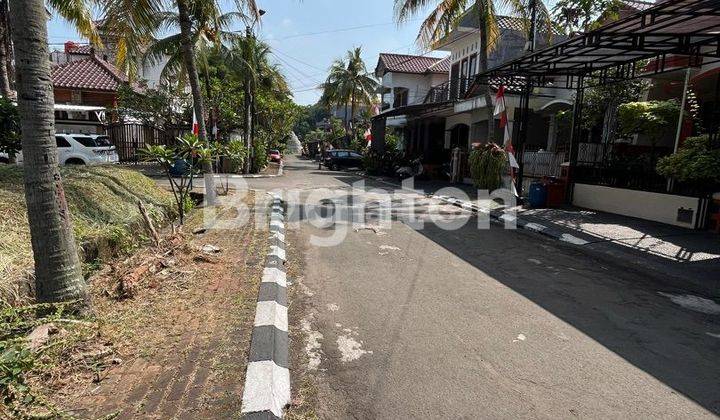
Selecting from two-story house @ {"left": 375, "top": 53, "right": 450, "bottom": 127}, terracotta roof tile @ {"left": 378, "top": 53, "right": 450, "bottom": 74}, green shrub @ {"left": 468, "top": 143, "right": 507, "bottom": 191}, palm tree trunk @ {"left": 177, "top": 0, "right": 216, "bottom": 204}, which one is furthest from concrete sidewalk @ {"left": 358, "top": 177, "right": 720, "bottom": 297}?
terracotta roof tile @ {"left": 378, "top": 53, "right": 450, "bottom": 74}

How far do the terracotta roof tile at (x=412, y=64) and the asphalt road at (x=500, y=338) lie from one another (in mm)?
28427

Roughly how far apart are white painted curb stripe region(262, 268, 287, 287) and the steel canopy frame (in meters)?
6.97

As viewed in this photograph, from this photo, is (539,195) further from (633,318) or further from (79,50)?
(79,50)

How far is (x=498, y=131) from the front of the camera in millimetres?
20797

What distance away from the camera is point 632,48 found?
9.03m

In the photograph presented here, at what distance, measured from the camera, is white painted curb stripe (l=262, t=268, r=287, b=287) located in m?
5.11

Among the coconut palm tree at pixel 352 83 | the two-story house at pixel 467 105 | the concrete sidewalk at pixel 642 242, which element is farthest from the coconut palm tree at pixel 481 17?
the coconut palm tree at pixel 352 83

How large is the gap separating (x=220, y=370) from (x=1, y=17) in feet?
51.5

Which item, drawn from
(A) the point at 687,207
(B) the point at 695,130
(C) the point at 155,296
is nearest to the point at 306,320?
(C) the point at 155,296

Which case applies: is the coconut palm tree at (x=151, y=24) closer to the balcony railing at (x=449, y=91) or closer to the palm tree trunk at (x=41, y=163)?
the palm tree trunk at (x=41, y=163)

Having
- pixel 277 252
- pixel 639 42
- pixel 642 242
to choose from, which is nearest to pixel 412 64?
pixel 639 42

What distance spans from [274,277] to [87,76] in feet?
89.3

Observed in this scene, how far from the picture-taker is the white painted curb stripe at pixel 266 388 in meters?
2.73

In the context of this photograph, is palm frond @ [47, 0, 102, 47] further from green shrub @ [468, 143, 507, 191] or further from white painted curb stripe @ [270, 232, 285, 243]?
green shrub @ [468, 143, 507, 191]
